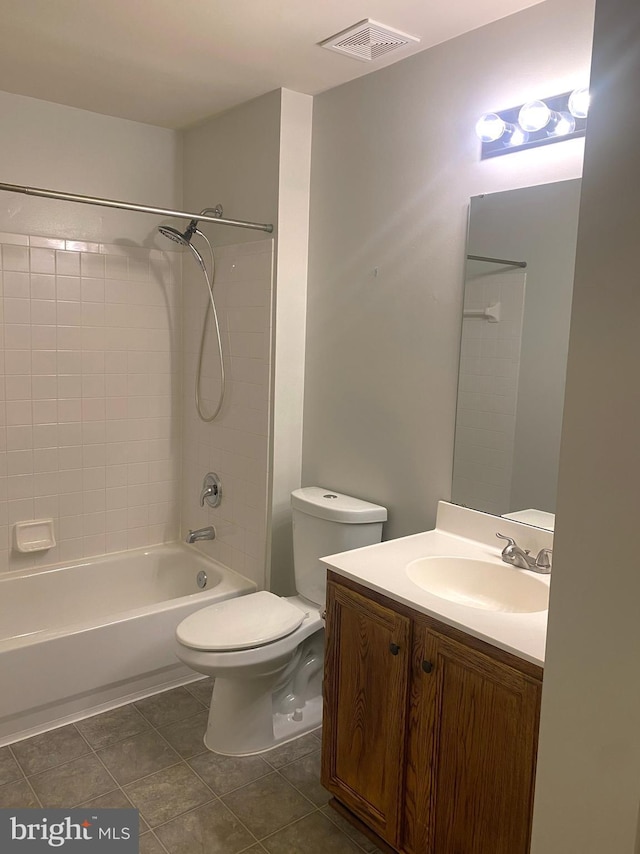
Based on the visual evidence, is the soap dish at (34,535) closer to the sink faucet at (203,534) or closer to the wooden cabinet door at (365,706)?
the sink faucet at (203,534)

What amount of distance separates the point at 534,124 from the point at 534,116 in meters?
0.02

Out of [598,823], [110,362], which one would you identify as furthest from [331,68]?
[598,823]

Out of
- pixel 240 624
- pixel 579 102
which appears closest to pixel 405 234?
pixel 579 102

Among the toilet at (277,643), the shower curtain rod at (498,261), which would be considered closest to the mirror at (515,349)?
the shower curtain rod at (498,261)

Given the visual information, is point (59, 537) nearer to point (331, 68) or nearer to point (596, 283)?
point (331, 68)

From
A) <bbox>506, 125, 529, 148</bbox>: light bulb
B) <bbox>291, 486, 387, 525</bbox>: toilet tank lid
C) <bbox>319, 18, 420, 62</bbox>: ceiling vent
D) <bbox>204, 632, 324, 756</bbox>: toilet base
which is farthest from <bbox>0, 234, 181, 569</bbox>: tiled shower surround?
<bbox>506, 125, 529, 148</bbox>: light bulb

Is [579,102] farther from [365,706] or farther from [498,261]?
[365,706]

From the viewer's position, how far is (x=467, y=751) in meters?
1.66

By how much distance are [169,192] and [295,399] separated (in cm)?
130

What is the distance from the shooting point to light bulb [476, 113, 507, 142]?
6.85 feet

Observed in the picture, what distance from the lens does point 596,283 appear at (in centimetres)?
115

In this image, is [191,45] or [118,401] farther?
[118,401]

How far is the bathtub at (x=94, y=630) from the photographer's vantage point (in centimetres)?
255

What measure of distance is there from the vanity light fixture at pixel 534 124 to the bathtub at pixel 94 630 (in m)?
2.04
